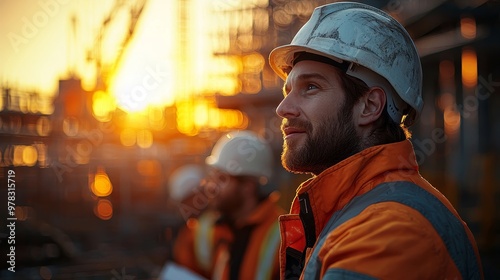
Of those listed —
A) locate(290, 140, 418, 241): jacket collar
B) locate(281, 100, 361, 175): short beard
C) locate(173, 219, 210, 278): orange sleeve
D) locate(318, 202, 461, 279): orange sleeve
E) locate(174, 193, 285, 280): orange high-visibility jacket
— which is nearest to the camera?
locate(318, 202, 461, 279): orange sleeve

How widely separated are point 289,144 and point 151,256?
13.1 metres

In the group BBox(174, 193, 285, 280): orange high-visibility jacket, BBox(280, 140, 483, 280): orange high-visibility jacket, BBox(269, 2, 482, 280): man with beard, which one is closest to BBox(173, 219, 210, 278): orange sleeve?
BBox(174, 193, 285, 280): orange high-visibility jacket

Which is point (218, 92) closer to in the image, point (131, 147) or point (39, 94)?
point (131, 147)

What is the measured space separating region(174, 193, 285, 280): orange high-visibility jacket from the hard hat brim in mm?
1716

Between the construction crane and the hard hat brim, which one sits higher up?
the construction crane

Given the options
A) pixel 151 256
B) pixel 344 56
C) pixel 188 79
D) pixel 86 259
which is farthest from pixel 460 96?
pixel 188 79

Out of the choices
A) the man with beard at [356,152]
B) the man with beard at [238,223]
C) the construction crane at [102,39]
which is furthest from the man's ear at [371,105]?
the construction crane at [102,39]

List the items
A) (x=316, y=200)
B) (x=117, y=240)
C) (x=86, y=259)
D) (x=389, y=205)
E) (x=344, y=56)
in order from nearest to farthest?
(x=389, y=205), (x=316, y=200), (x=344, y=56), (x=86, y=259), (x=117, y=240)

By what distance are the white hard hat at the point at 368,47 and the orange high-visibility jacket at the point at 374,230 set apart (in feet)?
0.92

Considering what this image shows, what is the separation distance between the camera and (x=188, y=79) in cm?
4047

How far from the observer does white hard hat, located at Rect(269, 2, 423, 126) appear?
7.18 ft

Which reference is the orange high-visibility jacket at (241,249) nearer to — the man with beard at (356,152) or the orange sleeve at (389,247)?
the man with beard at (356,152)

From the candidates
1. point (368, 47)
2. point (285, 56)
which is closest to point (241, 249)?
point (285, 56)

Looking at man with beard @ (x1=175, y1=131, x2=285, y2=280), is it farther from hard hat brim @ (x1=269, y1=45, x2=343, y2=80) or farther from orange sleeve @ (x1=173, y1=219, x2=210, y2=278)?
hard hat brim @ (x1=269, y1=45, x2=343, y2=80)
